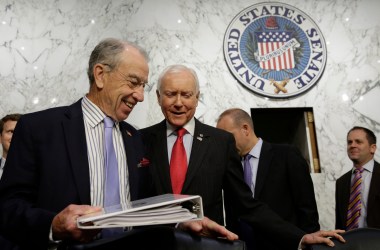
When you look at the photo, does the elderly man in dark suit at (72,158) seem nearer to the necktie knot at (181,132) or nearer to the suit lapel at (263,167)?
the necktie knot at (181,132)

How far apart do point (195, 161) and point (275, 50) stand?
2423mm

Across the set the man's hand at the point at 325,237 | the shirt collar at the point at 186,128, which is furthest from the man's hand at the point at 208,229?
the shirt collar at the point at 186,128

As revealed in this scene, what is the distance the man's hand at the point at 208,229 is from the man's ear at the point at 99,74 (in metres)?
0.64

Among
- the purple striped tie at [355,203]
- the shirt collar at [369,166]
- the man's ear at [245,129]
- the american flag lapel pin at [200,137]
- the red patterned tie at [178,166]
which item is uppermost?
the man's ear at [245,129]

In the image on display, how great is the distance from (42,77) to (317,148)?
2.47m

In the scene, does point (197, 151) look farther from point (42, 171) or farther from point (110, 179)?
point (42, 171)

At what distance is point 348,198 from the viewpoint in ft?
11.7

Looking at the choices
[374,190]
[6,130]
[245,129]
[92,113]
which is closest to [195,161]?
[92,113]

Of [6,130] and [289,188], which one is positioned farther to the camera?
[6,130]

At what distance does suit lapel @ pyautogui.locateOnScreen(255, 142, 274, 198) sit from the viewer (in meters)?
2.84

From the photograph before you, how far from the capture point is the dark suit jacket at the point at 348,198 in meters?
3.30

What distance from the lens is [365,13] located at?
435cm

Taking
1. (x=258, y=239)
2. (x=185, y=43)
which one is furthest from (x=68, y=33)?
(x=258, y=239)

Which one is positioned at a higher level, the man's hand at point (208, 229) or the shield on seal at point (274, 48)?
the shield on seal at point (274, 48)
